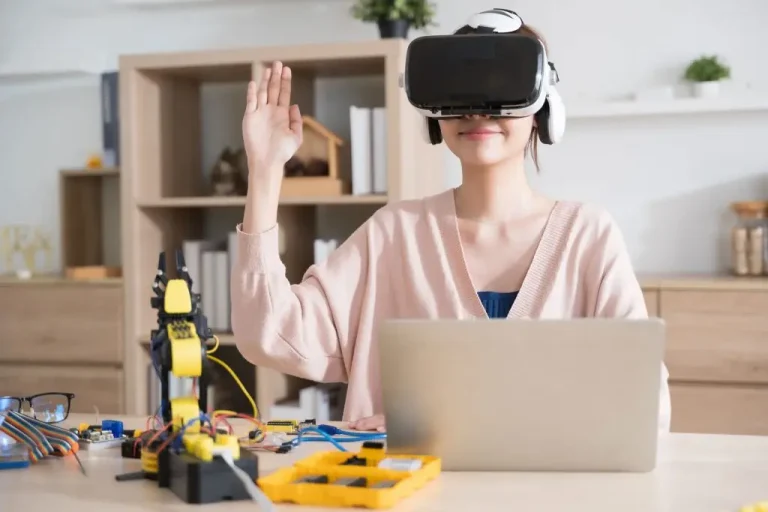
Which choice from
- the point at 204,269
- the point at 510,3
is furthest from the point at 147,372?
the point at 510,3

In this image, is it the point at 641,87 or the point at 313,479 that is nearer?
the point at 313,479

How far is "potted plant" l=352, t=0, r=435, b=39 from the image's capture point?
3168 mm

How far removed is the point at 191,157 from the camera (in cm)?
362

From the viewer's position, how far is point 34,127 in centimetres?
388

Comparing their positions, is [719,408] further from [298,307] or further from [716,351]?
[298,307]

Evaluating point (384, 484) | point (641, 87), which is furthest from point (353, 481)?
point (641, 87)

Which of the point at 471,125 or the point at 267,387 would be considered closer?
the point at 471,125

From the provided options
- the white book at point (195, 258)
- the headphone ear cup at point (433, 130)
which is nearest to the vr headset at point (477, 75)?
the headphone ear cup at point (433, 130)

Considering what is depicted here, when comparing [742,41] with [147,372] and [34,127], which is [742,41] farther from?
[34,127]

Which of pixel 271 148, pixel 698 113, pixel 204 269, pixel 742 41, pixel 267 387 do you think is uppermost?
pixel 742 41

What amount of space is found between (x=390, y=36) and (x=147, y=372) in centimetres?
137

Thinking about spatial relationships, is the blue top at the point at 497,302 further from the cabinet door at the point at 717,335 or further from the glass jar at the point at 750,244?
the glass jar at the point at 750,244

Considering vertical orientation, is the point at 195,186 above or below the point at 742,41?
below

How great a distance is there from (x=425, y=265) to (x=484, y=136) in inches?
10.9
